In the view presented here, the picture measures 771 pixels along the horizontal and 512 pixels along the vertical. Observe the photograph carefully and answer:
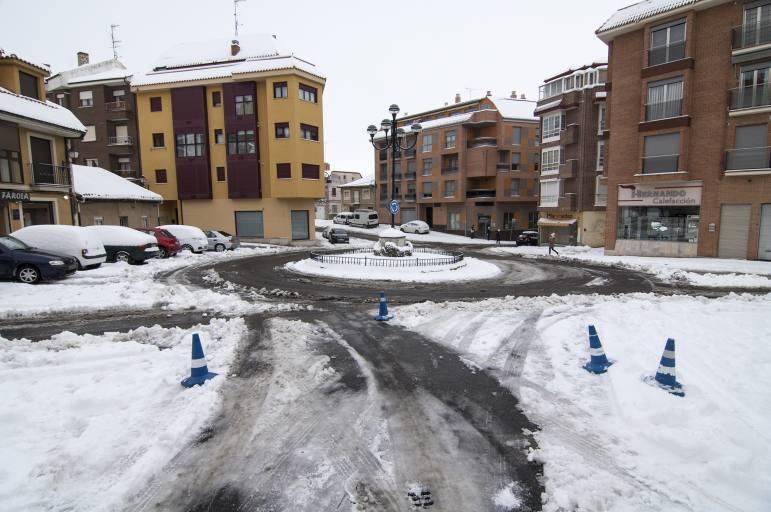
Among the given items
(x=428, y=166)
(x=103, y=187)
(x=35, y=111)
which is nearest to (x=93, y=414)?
(x=35, y=111)

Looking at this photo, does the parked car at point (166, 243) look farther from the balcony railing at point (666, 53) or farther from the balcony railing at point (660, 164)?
the balcony railing at point (666, 53)

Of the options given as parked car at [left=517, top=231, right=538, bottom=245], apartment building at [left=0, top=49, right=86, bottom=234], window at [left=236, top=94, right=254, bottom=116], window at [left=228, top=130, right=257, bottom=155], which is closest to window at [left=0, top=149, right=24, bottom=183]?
apartment building at [left=0, top=49, right=86, bottom=234]

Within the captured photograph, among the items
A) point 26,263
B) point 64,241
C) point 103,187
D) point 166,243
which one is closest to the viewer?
point 26,263

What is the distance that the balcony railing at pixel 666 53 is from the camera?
23.6 m

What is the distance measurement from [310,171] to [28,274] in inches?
948

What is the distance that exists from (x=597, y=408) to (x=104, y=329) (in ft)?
30.8

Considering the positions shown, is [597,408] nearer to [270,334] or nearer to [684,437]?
[684,437]

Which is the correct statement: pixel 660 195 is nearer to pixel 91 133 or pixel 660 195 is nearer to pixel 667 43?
pixel 667 43

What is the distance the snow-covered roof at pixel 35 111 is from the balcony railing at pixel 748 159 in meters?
34.6

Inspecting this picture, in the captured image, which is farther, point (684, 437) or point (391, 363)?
→ point (391, 363)

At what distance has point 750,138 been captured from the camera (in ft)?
71.8

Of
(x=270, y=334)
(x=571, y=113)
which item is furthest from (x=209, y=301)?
(x=571, y=113)

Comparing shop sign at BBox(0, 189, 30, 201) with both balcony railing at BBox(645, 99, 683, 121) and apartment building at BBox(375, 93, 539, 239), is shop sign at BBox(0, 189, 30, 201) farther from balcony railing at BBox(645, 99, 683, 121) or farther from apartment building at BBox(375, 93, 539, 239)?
apartment building at BBox(375, 93, 539, 239)

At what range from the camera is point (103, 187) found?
3047 cm
